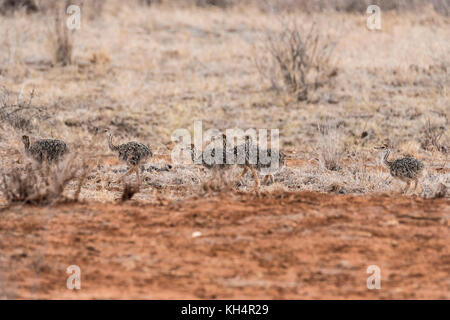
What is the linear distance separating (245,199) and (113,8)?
1686 cm

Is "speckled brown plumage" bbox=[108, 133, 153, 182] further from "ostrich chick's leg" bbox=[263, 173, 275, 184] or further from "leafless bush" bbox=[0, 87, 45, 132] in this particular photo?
"leafless bush" bbox=[0, 87, 45, 132]

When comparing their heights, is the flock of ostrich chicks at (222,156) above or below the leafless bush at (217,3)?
below

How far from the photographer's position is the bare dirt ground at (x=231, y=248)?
486 cm

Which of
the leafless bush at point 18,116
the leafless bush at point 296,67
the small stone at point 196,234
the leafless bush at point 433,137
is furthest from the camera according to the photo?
the leafless bush at point 296,67

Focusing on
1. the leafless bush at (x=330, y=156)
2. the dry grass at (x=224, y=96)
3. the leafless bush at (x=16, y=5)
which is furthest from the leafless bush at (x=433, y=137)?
the leafless bush at (x=16, y=5)

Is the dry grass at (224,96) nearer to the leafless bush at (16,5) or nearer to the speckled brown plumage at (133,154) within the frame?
the speckled brown plumage at (133,154)

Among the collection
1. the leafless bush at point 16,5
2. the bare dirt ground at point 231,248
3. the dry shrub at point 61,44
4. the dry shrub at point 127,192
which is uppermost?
the leafless bush at point 16,5

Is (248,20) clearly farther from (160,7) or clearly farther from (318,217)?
(318,217)

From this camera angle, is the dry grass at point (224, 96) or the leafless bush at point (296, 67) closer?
the dry grass at point (224, 96)

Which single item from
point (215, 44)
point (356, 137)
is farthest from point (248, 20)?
point (356, 137)

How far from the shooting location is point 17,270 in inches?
201

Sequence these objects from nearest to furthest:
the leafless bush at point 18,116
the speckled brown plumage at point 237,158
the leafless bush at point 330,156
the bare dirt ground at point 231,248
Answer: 1. the bare dirt ground at point 231,248
2. the speckled brown plumage at point 237,158
3. the leafless bush at point 330,156
4. the leafless bush at point 18,116

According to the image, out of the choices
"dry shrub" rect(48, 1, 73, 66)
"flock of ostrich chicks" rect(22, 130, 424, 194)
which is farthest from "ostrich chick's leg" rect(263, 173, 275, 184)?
"dry shrub" rect(48, 1, 73, 66)

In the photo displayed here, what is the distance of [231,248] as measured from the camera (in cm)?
545
